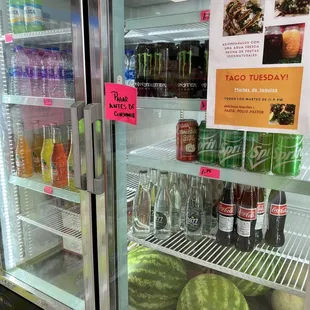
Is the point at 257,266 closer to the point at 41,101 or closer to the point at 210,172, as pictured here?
the point at 210,172

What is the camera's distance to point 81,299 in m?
1.42

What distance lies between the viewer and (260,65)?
0.80 m

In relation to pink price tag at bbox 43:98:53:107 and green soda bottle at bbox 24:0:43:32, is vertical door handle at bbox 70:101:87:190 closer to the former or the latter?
pink price tag at bbox 43:98:53:107

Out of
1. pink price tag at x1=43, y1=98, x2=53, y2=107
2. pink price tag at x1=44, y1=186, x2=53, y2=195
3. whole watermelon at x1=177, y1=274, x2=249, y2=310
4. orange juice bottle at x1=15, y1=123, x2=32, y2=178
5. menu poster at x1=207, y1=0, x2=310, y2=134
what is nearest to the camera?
menu poster at x1=207, y1=0, x2=310, y2=134

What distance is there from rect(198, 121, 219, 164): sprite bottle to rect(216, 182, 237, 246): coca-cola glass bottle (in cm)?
18

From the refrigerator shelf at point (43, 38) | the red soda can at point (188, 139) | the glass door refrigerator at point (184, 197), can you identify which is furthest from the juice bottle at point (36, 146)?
the red soda can at point (188, 139)

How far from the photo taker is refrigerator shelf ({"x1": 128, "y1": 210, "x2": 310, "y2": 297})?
3.01 feet

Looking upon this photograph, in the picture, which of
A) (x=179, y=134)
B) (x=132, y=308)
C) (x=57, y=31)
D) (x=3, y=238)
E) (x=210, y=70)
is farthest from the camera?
(x=3, y=238)

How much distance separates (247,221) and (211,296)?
0.36m

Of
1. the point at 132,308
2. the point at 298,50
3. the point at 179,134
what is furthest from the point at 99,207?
the point at 298,50

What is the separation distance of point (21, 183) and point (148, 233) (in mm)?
717

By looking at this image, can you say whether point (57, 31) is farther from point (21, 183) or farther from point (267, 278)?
point (267, 278)

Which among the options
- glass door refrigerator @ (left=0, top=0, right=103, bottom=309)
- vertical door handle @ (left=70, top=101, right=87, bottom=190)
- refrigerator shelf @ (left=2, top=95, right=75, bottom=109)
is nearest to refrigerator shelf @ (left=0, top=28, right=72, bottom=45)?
glass door refrigerator @ (left=0, top=0, right=103, bottom=309)

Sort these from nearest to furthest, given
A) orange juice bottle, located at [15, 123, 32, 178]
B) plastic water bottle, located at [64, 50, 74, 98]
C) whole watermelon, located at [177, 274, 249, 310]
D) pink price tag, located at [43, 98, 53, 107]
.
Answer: whole watermelon, located at [177, 274, 249, 310] < pink price tag, located at [43, 98, 53, 107] < plastic water bottle, located at [64, 50, 74, 98] < orange juice bottle, located at [15, 123, 32, 178]
